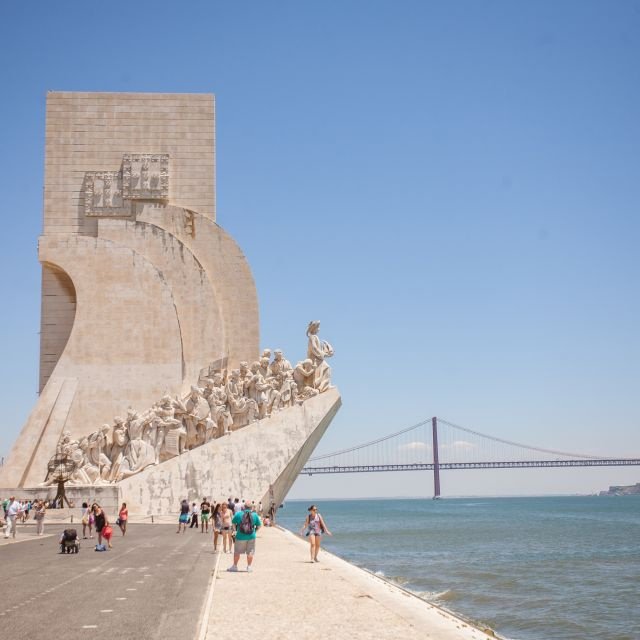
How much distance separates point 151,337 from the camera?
18.5 metres

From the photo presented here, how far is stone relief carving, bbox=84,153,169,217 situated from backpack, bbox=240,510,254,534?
1287 cm

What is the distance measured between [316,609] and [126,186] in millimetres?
15386

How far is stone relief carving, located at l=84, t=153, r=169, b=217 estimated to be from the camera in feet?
64.8

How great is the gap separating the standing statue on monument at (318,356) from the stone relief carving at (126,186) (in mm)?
4670

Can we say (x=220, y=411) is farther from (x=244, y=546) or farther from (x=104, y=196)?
(x=244, y=546)

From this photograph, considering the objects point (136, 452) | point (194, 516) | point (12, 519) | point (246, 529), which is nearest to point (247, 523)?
point (246, 529)

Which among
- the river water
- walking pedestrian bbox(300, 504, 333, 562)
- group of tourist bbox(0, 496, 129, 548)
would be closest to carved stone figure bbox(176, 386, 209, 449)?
group of tourist bbox(0, 496, 129, 548)

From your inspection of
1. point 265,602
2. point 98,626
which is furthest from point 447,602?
point 98,626

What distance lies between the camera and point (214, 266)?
1942cm

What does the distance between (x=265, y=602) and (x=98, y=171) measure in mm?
15551

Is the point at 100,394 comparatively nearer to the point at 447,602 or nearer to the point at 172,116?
the point at 172,116

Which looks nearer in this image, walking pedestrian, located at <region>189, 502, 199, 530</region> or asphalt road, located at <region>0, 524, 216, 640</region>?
asphalt road, located at <region>0, 524, 216, 640</region>

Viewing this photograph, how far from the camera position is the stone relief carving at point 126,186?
1977 centimetres

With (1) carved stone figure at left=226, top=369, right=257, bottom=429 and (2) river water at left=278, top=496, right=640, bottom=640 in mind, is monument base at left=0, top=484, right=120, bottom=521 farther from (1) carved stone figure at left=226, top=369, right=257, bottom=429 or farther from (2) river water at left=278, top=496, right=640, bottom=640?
(2) river water at left=278, top=496, right=640, bottom=640
